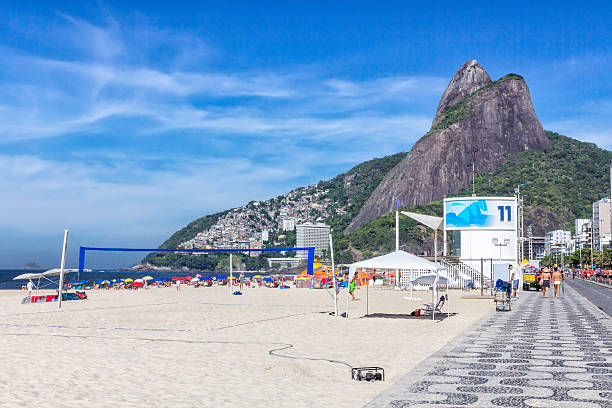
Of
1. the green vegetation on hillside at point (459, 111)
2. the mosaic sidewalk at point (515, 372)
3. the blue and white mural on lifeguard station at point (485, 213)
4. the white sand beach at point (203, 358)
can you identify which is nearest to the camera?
the mosaic sidewalk at point (515, 372)

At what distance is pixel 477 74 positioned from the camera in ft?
567

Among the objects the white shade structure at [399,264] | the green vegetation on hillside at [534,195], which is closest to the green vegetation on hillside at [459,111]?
the green vegetation on hillside at [534,195]

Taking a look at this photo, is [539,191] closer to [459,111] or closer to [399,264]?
[459,111]

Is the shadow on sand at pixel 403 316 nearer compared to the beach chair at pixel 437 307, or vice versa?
the shadow on sand at pixel 403 316

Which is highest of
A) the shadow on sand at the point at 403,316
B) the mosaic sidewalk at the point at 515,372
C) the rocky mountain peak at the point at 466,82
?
the rocky mountain peak at the point at 466,82

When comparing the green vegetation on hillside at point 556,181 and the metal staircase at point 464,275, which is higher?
the green vegetation on hillside at point 556,181

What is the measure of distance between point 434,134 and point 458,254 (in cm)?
10474

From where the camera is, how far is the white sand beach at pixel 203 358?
6242 millimetres

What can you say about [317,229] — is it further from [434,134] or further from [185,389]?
[185,389]

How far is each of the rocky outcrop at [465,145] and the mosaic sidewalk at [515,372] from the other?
413 ft

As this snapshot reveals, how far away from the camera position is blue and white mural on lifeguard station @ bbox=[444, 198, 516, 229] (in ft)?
144

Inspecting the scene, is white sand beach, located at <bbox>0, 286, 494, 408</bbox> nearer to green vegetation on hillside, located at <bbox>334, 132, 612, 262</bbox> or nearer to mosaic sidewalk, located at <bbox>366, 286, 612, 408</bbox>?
mosaic sidewalk, located at <bbox>366, 286, 612, 408</bbox>

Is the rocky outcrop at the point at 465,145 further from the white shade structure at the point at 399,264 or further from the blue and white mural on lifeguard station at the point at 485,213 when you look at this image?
the white shade structure at the point at 399,264

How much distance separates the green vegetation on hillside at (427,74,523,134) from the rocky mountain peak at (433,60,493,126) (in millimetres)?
8592
